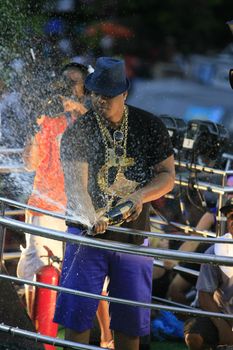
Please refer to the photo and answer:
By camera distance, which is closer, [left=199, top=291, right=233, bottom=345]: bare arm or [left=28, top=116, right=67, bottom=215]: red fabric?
[left=199, top=291, right=233, bottom=345]: bare arm

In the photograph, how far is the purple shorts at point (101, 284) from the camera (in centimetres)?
564

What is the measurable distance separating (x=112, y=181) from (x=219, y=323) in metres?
1.14

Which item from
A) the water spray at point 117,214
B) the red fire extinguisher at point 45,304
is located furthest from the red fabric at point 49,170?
the water spray at point 117,214

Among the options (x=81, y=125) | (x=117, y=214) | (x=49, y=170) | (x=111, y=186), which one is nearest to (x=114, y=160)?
(x=111, y=186)

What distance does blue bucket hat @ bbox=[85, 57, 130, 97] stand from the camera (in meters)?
5.60

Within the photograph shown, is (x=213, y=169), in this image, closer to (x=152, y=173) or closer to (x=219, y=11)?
(x=152, y=173)

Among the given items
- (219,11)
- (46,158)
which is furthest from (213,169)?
(219,11)

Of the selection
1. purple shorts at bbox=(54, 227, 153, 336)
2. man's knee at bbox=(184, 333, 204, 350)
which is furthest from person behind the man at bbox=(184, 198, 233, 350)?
purple shorts at bbox=(54, 227, 153, 336)

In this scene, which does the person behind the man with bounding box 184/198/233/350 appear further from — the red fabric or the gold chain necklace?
the red fabric

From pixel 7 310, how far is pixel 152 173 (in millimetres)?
1126

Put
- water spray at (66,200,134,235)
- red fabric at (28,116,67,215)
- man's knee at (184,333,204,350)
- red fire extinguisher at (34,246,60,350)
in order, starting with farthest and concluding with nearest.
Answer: red fabric at (28,116,67,215), red fire extinguisher at (34,246,60,350), man's knee at (184,333,204,350), water spray at (66,200,134,235)

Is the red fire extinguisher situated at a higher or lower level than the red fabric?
lower

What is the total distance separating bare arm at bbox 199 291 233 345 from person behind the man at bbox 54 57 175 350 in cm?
51

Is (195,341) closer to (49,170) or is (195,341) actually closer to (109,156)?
(109,156)
